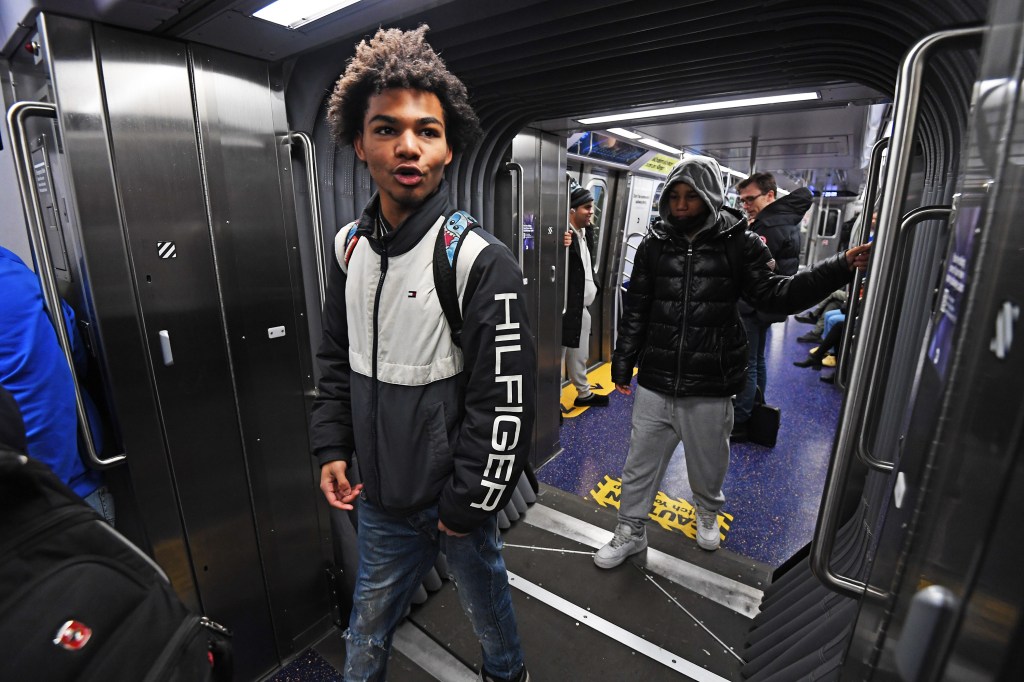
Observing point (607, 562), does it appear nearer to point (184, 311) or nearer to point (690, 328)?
point (690, 328)

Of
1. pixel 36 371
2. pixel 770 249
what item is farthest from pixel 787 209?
pixel 36 371

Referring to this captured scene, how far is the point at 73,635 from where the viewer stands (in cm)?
71

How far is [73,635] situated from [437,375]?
89 cm

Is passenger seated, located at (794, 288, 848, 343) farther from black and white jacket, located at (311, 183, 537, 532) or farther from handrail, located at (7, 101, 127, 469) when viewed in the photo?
handrail, located at (7, 101, 127, 469)

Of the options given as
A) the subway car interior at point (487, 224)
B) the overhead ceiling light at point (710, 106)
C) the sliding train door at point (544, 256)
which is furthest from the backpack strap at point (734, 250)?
the sliding train door at point (544, 256)

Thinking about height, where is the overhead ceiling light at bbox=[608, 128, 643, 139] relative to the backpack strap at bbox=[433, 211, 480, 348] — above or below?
above

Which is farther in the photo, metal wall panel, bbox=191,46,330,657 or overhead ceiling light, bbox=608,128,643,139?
overhead ceiling light, bbox=608,128,643,139

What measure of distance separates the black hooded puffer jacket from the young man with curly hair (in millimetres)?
1376

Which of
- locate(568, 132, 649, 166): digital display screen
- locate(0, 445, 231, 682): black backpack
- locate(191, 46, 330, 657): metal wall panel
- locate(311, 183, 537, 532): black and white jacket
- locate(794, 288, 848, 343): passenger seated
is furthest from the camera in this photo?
locate(794, 288, 848, 343): passenger seated

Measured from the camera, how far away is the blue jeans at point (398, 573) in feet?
5.23

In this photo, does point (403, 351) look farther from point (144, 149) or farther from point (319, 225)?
point (144, 149)

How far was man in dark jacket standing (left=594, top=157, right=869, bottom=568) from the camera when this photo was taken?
245 cm

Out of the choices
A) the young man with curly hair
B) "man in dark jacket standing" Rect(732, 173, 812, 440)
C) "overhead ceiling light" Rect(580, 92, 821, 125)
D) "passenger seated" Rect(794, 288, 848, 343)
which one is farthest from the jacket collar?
"passenger seated" Rect(794, 288, 848, 343)

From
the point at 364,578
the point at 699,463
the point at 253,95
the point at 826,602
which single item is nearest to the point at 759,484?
the point at 699,463
